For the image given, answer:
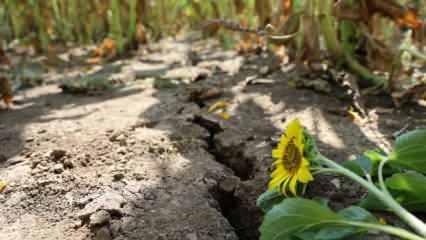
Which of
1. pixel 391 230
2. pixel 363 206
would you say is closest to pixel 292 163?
pixel 363 206

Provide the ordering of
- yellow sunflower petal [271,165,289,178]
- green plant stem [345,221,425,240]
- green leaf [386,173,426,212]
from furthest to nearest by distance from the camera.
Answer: yellow sunflower petal [271,165,289,178]
green leaf [386,173,426,212]
green plant stem [345,221,425,240]

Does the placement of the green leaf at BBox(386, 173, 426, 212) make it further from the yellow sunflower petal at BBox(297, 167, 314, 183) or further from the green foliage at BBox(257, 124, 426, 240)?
the yellow sunflower petal at BBox(297, 167, 314, 183)

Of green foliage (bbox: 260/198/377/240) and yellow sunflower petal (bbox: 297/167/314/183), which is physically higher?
yellow sunflower petal (bbox: 297/167/314/183)

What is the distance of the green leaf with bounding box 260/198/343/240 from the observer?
1.03 m

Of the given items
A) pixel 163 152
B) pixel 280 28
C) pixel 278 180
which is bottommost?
pixel 163 152

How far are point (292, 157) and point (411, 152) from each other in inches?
10.9

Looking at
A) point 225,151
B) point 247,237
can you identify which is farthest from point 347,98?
point 247,237

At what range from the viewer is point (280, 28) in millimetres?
2348

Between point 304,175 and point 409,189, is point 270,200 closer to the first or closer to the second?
point 304,175

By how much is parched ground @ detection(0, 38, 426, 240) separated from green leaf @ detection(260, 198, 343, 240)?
249 millimetres

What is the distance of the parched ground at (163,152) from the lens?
1.34 meters

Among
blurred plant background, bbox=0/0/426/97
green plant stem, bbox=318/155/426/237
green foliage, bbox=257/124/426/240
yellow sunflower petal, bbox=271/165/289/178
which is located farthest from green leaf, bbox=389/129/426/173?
blurred plant background, bbox=0/0/426/97

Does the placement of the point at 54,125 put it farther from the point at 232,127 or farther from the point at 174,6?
the point at 174,6

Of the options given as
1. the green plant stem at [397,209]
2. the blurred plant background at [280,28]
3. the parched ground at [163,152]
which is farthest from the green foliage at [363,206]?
the blurred plant background at [280,28]
